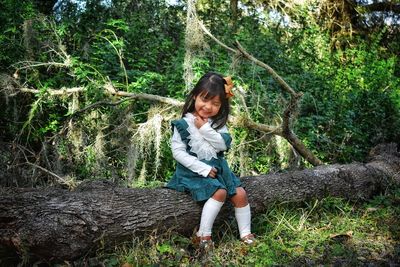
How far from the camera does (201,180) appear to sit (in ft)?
12.3

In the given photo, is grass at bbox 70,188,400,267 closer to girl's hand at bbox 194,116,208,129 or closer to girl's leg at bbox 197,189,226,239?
girl's leg at bbox 197,189,226,239

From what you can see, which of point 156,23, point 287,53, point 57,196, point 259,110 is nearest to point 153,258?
point 57,196

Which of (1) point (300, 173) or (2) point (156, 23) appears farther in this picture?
(2) point (156, 23)

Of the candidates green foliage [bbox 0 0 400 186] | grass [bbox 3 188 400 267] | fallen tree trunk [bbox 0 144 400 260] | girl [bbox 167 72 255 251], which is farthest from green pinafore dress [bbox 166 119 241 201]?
green foliage [bbox 0 0 400 186]

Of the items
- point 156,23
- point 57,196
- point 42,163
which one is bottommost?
point 42,163

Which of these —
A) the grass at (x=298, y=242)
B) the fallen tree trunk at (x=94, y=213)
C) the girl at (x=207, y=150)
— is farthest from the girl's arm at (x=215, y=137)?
the grass at (x=298, y=242)

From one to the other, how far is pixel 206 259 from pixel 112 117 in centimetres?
352

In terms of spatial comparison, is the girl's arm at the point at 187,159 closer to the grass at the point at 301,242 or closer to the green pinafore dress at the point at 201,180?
the green pinafore dress at the point at 201,180

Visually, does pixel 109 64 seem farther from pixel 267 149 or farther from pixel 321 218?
pixel 321 218

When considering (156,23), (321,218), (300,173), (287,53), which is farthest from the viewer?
(287,53)

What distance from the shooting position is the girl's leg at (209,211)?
3633 mm

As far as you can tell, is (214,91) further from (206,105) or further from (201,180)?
(201,180)

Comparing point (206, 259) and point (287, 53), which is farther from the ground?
point (287, 53)

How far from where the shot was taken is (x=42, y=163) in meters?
6.19
